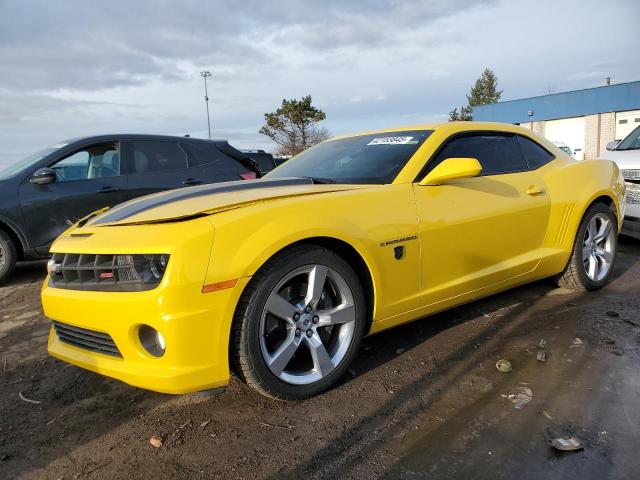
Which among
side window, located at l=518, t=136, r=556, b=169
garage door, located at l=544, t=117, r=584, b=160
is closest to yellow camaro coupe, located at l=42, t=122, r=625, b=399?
side window, located at l=518, t=136, r=556, b=169

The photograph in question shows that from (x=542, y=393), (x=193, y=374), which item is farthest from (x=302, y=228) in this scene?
(x=542, y=393)

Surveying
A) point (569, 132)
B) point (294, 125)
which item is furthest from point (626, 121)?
point (294, 125)

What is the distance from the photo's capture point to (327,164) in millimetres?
3561

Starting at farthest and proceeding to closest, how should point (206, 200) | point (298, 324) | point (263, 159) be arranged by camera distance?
point (263, 159) < point (206, 200) < point (298, 324)

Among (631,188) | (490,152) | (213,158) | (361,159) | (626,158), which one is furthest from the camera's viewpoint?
(213,158)

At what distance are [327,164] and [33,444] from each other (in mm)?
2370

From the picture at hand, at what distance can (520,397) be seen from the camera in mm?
2518

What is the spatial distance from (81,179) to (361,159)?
3599mm

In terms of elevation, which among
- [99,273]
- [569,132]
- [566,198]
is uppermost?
[569,132]

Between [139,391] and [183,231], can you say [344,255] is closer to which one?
[183,231]

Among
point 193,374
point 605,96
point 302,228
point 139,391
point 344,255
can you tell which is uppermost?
point 605,96

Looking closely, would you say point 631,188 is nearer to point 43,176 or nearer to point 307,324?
point 307,324

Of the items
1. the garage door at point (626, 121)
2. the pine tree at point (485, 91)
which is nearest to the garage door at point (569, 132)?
the garage door at point (626, 121)

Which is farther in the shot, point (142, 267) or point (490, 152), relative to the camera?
point (490, 152)
